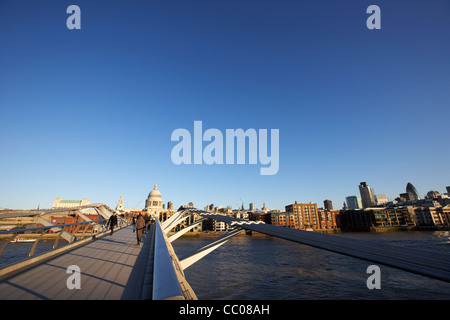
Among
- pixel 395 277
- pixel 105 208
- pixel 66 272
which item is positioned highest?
pixel 105 208

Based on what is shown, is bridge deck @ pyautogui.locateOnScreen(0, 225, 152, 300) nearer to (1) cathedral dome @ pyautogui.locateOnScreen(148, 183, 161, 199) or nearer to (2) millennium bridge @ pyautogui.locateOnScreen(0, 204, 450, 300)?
(2) millennium bridge @ pyautogui.locateOnScreen(0, 204, 450, 300)

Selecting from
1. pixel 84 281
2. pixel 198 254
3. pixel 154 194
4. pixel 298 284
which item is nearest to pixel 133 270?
pixel 84 281

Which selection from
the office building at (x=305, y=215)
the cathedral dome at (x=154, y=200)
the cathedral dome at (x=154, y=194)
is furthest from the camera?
the cathedral dome at (x=154, y=194)

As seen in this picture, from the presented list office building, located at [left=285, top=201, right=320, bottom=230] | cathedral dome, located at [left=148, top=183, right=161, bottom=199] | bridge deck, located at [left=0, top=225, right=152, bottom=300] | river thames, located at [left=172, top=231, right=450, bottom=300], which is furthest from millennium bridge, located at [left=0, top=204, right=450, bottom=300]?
cathedral dome, located at [left=148, top=183, right=161, bottom=199]

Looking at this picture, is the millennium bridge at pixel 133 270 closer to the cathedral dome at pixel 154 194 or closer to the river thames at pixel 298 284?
the river thames at pixel 298 284

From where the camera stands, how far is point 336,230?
346 feet

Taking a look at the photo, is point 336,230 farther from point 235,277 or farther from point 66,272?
point 66,272

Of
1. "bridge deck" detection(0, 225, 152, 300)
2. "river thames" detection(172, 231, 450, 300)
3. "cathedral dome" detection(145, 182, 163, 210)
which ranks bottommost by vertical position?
"river thames" detection(172, 231, 450, 300)

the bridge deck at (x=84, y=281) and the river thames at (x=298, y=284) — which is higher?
the bridge deck at (x=84, y=281)

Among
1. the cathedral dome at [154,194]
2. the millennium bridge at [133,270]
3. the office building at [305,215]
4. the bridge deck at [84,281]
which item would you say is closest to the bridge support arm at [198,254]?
the millennium bridge at [133,270]

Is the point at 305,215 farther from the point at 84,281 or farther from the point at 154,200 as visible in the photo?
the point at 84,281

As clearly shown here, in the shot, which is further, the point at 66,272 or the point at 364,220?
the point at 364,220
